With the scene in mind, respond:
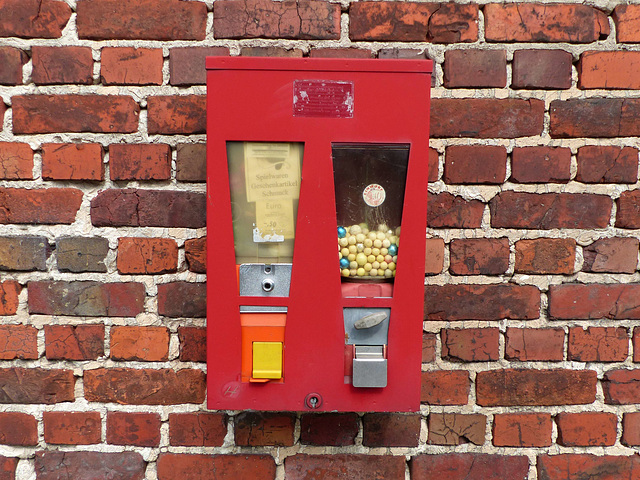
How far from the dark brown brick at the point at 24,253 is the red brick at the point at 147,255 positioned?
194 millimetres

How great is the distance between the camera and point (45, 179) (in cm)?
116

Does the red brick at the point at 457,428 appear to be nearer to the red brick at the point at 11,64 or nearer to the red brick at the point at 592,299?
the red brick at the point at 592,299

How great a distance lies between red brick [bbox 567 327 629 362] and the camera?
1.18 meters

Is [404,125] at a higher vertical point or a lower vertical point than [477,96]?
lower

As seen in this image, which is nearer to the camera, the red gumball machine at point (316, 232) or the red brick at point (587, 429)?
the red gumball machine at point (316, 232)

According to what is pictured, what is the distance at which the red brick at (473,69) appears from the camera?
1143 millimetres

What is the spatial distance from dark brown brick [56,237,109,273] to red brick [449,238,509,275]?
2.95 ft

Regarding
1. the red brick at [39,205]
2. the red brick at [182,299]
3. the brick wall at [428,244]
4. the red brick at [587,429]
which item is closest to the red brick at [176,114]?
the brick wall at [428,244]

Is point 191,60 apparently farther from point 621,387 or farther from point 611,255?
point 621,387

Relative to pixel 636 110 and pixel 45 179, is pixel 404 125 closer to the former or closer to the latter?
pixel 636 110

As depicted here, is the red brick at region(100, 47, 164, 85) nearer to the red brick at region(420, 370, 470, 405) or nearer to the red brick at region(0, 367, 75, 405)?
the red brick at region(0, 367, 75, 405)

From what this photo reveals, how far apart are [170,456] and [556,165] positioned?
1254mm

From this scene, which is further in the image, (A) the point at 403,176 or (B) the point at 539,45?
(B) the point at 539,45

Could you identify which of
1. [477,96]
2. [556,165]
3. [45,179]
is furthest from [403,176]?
[45,179]
